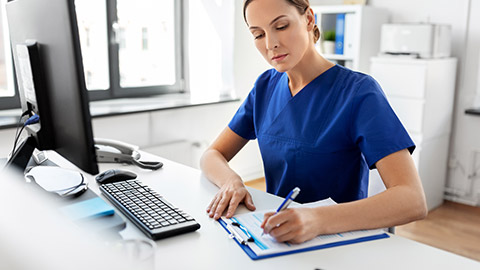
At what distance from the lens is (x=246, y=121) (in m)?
1.66

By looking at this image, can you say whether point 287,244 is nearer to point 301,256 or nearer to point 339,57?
point 301,256

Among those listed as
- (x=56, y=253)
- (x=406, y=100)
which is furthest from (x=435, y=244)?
(x=56, y=253)

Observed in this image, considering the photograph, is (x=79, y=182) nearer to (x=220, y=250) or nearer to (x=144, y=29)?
(x=220, y=250)

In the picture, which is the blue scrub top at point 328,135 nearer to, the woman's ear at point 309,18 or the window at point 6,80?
the woman's ear at point 309,18

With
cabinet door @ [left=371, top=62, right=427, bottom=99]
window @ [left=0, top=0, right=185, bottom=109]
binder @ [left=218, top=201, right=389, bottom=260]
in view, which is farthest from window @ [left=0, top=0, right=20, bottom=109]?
cabinet door @ [left=371, top=62, right=427, bottom=99]

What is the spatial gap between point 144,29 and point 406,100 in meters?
1.89

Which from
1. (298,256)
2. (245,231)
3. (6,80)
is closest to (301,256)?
(298,256)

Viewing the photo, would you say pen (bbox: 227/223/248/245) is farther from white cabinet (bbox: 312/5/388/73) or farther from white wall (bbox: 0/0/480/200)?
white cabinet (bbox: 312/5/388/73)

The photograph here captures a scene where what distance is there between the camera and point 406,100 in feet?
10.4

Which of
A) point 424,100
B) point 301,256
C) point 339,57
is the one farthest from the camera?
point 339,57

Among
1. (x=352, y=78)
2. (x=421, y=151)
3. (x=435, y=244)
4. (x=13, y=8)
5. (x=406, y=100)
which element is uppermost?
(x=13, y=8)

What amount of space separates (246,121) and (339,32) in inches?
87.0

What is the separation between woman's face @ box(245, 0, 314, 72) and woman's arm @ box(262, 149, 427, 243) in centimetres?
40

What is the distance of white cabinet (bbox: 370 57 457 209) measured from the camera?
3117 millimetres
